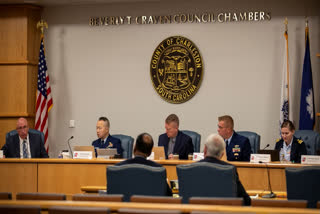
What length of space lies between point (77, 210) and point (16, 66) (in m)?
6.58

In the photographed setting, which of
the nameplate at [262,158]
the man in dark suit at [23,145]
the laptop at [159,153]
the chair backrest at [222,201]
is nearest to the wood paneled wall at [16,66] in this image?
the man in dark suit at [23,145]

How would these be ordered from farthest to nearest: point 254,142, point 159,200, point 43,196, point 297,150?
point 254,142 → point 297,150 → point 43,196 → point 159,200

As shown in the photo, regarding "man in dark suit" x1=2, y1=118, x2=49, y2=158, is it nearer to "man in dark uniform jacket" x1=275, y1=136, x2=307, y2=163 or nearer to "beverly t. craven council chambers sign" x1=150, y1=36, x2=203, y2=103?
"beverly t. craven council chambers sign" x1=150, y1=36, x2=203, y2=103

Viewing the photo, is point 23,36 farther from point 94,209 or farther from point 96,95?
point 94,209

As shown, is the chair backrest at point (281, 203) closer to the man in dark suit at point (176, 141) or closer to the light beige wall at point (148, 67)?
the man in dark suit at point (176, 141)

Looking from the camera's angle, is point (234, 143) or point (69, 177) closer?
point (69, 177)

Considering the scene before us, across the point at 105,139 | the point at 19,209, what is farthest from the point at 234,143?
the point at 19,209

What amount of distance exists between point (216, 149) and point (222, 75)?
419 centimetres

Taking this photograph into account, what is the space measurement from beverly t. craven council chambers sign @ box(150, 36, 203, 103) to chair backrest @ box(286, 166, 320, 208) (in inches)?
172

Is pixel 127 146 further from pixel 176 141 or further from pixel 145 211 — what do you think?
pixel 145 211

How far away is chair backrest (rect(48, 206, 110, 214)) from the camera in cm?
345

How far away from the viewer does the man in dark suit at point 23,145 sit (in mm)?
7832

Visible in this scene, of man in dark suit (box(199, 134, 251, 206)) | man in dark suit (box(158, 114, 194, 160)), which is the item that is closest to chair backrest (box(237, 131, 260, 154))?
man in dark suit (box(158, 114, 194, 160))

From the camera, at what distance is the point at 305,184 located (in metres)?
4.86
